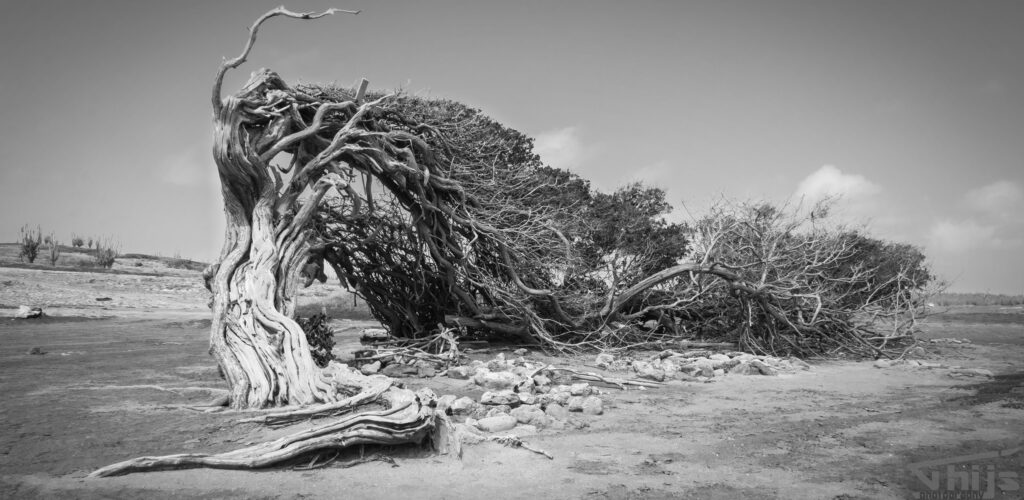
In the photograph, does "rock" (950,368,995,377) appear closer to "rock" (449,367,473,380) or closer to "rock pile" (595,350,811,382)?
"rock pile" (595,350,811,382)

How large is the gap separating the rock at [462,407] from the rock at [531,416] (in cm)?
53

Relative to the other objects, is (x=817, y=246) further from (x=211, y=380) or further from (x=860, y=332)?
(x=211, y=380)

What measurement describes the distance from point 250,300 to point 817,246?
12.3m

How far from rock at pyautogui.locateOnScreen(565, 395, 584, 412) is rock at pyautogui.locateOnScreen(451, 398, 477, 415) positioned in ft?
3.62

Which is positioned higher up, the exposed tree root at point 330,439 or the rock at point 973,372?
the rock at point 973,372

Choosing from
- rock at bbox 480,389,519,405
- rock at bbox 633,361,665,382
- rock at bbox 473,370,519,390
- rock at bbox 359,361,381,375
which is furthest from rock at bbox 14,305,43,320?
rock at bbox 633,361,665,382

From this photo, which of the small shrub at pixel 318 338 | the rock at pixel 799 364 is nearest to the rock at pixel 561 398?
the small shrub at pixel 318 338

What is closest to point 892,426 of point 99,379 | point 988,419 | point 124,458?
point 988,419

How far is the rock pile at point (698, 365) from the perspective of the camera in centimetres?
1044

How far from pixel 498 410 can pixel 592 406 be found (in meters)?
1.15

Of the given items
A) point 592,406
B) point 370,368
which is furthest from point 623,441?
point 370,368

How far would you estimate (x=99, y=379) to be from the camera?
891cm

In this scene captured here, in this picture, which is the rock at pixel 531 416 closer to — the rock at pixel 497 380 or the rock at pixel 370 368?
the rock at pixel 497 380

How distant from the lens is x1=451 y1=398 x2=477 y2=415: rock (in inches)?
284
